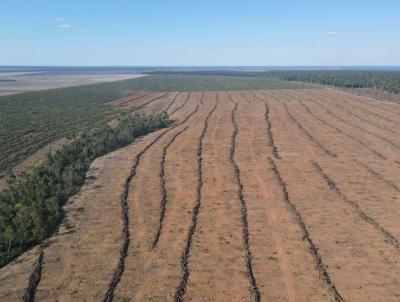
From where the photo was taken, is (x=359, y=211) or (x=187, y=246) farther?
(x=359, y=211)

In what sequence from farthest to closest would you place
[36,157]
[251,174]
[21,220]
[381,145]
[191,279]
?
1. [36,157]
2. [381,145]
3. [251,174]
4. [21,220]
5. [191,279]

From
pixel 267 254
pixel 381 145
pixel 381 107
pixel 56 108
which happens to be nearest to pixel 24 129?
pixel 56 108

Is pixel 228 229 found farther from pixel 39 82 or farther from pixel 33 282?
pixel 39 82

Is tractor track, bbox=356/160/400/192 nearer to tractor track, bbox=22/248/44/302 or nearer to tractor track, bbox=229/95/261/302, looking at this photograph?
tractor track, bbox=229/95/261/302

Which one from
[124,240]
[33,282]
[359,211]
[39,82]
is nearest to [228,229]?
[124,240]

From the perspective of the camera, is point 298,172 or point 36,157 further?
point 36,157

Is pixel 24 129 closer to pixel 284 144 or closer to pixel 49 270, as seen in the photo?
pixel 284 144
